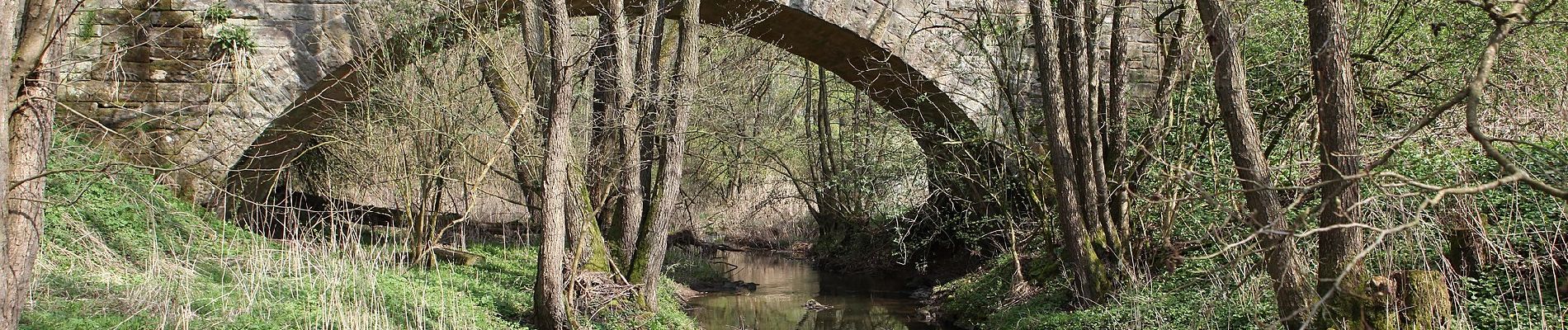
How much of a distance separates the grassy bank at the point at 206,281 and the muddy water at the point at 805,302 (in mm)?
1423

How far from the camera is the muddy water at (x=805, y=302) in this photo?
8.96m

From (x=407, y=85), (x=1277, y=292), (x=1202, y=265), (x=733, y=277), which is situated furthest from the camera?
(x=733, y=277)

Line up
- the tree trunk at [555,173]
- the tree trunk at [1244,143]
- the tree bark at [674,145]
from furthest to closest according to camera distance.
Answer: the tree bark at [674,145], the tree trunk at [555,173], the tree trunk at [1244,143]

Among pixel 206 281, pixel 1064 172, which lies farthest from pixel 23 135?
pixel 1064 172

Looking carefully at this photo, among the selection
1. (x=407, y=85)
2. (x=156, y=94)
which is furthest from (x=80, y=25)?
(x=407, y=85)

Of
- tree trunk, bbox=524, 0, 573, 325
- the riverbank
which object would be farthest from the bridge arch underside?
tree trunk, bbox=524, 0, 573, 325

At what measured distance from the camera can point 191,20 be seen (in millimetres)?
8328

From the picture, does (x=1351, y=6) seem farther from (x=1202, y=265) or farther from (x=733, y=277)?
(x=733, y=277)

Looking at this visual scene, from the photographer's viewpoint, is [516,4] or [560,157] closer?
[560,157]

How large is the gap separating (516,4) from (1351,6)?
238 inches

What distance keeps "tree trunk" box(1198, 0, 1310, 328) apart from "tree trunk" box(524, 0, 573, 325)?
3.38 meters

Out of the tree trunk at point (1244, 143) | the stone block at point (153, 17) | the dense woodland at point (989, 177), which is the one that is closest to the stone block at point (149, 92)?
the dense woodland at point (989, 177)

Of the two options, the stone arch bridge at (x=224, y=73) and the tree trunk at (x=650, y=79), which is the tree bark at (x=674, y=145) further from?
the stone arch bridge at (x=224, y=73)

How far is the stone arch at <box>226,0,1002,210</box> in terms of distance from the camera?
8594 millimetres
